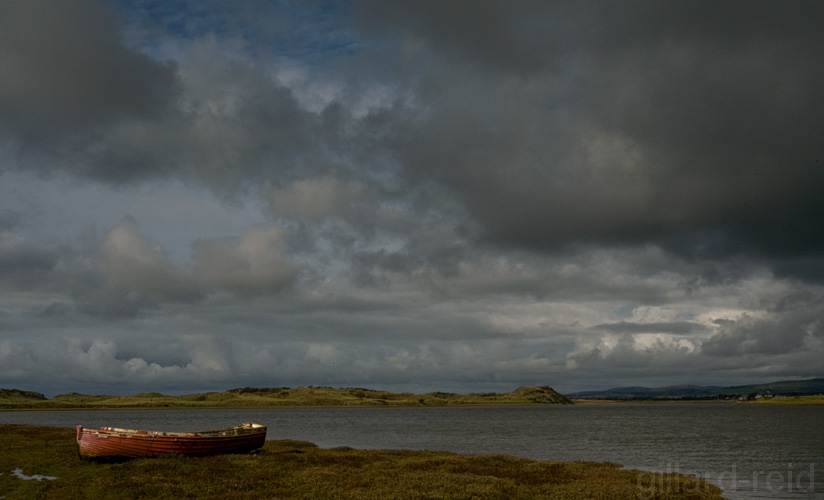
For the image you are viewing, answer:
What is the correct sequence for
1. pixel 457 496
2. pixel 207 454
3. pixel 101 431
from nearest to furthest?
1. pixel 457 496
2. pixel 101 431
3. pixel 207 454

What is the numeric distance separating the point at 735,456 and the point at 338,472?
46569 millimetres

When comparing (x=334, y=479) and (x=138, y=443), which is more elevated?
(x=138, y=443)

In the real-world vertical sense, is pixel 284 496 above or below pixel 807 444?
above

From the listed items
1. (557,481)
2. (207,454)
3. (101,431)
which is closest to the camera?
(557,481)

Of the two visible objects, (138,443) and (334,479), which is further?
(138,443)

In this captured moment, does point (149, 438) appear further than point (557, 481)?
Yes

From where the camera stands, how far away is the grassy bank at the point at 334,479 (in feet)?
113

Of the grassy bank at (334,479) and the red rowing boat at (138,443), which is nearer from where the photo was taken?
the grassy bank at (334,479)

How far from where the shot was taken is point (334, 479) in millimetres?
39125

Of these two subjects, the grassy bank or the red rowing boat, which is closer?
the grassy bank

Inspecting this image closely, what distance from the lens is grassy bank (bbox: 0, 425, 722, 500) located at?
34.3 meters

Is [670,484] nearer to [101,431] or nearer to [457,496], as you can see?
[457,496]

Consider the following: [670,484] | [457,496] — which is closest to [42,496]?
[457,496]

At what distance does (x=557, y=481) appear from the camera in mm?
40312
